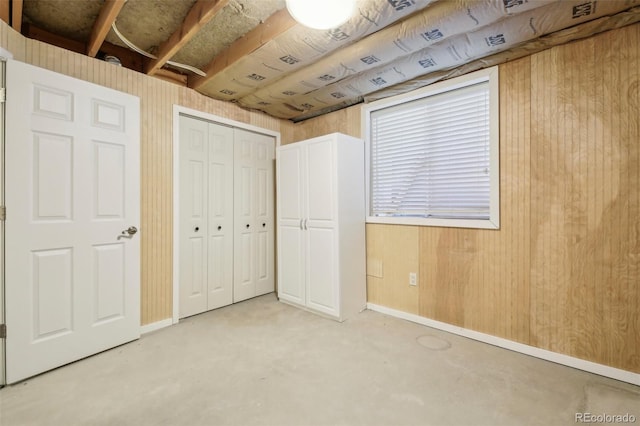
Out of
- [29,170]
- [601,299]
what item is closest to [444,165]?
[601,299]

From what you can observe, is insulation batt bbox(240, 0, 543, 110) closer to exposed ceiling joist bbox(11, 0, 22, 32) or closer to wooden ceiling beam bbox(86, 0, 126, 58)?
wooden ceiling beam bbox(86, 0, 126, 58)

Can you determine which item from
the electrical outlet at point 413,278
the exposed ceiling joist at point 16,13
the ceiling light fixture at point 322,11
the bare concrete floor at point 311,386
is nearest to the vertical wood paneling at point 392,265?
the electrical outlet at point 413,278

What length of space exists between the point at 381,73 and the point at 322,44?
2.28 feet

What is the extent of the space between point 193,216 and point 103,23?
1700 mm

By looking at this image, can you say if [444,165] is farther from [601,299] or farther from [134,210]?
[134,210]

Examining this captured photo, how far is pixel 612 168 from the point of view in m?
1.91

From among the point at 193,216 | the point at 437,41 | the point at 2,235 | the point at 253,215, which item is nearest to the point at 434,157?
the point at 437,41

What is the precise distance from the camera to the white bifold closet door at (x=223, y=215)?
2.97m

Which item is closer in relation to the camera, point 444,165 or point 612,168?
point 612,168

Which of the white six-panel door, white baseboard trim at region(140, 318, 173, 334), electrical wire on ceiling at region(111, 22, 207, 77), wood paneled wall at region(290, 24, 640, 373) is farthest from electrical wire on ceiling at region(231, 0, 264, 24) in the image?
white baseboard trim at region(140, 318, 173, 334)

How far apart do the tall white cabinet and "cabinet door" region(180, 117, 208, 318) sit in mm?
850

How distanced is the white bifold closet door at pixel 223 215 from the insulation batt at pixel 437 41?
72 centimetres

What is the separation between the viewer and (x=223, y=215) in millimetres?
3262

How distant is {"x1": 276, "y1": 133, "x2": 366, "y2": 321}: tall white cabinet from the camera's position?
2.88 m
